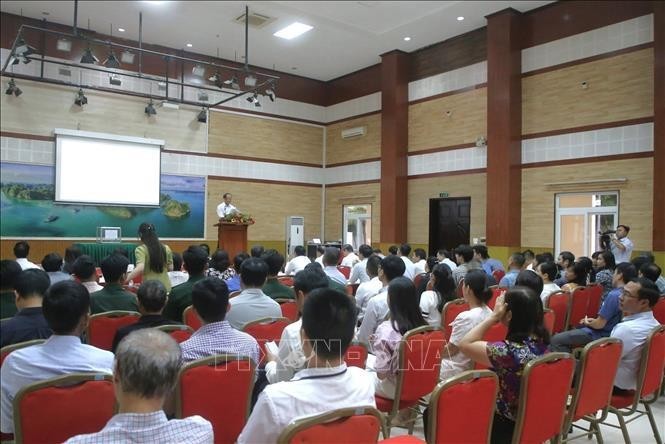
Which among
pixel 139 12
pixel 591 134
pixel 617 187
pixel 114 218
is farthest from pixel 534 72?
pixel 114 218

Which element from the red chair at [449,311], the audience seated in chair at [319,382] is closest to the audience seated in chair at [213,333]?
the audience seated in chair at [319,382]

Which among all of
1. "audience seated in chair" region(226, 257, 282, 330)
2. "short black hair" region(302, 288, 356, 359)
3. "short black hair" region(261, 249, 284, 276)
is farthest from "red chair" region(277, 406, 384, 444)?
"short black hair" region(261, 249, 284, 276)

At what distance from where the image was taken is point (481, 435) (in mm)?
2158

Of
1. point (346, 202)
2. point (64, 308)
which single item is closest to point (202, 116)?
point (346, 202)

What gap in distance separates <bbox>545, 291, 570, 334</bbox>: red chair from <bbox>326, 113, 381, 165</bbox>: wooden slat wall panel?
973 cm

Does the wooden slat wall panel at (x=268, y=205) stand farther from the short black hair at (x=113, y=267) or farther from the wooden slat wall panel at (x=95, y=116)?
the short black hair at (x=113, y=267)

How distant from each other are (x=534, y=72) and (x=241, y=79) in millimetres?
7895

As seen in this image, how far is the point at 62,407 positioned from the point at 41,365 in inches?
10.8

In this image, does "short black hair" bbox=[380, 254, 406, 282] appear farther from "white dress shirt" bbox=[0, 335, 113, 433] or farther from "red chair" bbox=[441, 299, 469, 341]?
"white dress shirt" bbox=[0, 335, 113, 433]

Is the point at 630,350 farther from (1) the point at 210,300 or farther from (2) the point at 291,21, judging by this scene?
(2) the point at 291,21

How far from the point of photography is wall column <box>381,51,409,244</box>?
527 inches

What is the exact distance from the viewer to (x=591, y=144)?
32.7 feet

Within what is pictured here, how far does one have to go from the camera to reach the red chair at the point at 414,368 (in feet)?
9.67

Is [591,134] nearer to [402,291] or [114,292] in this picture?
[402,291]
